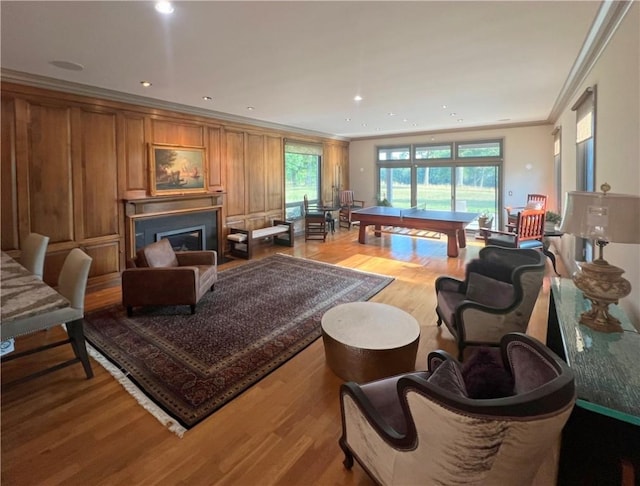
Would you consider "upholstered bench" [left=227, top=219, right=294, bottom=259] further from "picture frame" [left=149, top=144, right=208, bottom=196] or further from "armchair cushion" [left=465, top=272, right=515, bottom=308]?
"armchair cushion" [left=465, top=272, right=515, bottom=308]

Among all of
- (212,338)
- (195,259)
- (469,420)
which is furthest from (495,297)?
(195,259)

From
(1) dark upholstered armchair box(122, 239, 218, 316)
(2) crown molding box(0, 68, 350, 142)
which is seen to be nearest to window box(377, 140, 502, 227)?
(2) crown molding box(0, 68, 350, 142)

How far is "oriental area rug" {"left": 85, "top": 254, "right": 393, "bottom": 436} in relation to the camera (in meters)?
2.44

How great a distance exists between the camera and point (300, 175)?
888 centimetres

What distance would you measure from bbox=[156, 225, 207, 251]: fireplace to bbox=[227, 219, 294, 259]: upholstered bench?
559mm

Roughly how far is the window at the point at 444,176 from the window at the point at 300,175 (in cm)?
216

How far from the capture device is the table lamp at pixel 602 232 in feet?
5.53

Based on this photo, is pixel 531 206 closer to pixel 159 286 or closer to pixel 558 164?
pixel 558 164

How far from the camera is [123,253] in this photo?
16.4ft

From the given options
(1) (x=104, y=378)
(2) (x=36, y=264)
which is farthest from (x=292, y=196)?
(1) (x=104, y=378)

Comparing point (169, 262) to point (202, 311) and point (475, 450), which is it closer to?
point (202, 311)

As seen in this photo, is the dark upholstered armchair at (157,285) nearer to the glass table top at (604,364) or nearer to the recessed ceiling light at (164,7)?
the recessed ceiling light at (164,7)

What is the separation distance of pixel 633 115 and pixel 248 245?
539 cm

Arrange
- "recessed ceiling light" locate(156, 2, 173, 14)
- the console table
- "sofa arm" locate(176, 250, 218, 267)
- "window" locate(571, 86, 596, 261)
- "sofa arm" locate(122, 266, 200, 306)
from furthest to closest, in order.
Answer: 1. "sofa arm" locate(176, 250, 218, 267)
2. "sofa arm" locate(122, 266, 200, 306)
3. "window" locate(571, 86, 596, 261)
4. "recessed ceiling light" locate(156, 2, 173, 14)
5. the console table
